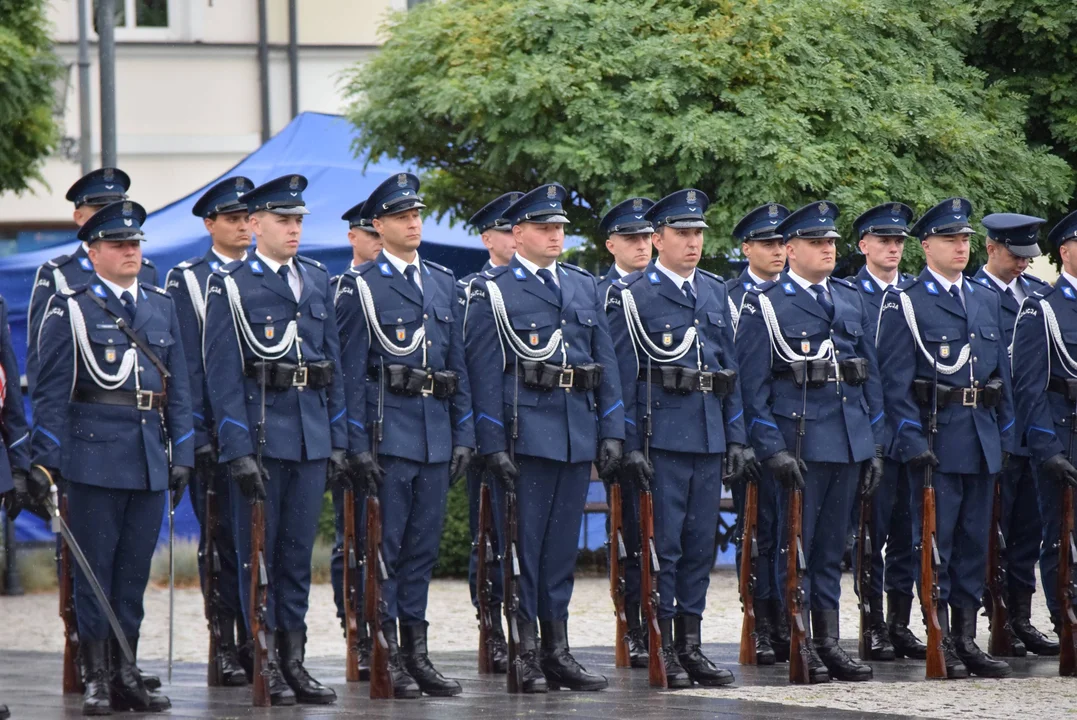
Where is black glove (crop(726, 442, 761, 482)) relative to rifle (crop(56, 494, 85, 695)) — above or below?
above

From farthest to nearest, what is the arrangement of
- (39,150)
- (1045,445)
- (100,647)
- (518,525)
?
(39,150), (1045,445), (518,525), (100,647)

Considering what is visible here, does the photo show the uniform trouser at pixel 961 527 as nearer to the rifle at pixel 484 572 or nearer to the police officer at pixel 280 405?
the rifle at pixel 484 572

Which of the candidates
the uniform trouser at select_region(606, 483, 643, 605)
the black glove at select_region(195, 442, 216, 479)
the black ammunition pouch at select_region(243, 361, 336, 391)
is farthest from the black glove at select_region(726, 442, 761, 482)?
the black glove at select_region(195, 442, 216, 479)

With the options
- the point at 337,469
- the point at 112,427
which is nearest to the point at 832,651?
the point at 337,469

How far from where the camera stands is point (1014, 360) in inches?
405

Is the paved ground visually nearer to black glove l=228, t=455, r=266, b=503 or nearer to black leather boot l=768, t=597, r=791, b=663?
black leather boot l=768, t=597, r=791, b=663

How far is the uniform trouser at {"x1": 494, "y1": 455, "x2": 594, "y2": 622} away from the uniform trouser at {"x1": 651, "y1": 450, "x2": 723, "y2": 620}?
39cm

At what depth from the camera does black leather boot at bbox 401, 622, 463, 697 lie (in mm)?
8953

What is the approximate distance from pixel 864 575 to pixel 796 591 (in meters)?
1.18

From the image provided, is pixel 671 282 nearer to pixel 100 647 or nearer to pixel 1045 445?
pixel 1045 445

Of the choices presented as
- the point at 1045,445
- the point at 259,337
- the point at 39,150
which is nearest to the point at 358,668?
the point at 259,337

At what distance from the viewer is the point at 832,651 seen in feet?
31.5

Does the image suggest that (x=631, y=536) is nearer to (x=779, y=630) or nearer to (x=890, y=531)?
(x=779, y=630)

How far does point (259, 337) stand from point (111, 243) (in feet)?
2.49
